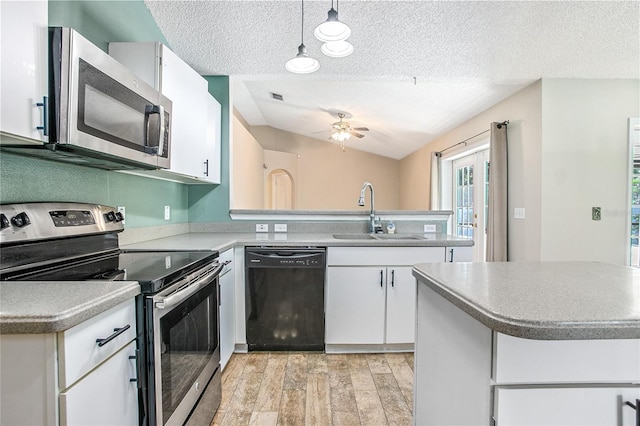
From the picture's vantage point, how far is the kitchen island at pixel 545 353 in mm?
666

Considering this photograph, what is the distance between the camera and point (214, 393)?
165 cm

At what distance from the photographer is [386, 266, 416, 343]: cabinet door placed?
7.73ft

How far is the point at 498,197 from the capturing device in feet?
10.8

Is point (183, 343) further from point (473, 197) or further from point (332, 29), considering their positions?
point (473, 197)

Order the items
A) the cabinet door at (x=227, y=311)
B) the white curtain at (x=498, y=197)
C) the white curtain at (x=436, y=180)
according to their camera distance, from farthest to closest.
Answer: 1. the white curtain at (x=436, y=180)
2. the white curtain at (x=498, y=197)
3. the cabinet door at (x=227, y=311)

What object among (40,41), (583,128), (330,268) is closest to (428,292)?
(330,268)

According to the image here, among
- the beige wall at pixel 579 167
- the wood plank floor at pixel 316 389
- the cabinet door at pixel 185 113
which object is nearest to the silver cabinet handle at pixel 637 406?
the wood plank floor at pixel 316 389

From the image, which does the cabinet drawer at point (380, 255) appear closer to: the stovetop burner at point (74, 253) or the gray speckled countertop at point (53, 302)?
the stovetop burner at point (74, 253)

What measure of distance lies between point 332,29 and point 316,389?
6.83 ft

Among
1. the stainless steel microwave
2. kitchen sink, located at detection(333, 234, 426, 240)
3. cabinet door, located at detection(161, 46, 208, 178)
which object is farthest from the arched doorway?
the stainless steel microwave

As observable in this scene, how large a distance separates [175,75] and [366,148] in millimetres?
5787

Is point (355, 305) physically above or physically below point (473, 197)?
below

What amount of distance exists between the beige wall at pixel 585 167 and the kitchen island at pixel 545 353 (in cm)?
228

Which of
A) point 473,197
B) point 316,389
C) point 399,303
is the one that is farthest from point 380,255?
point 473,197
